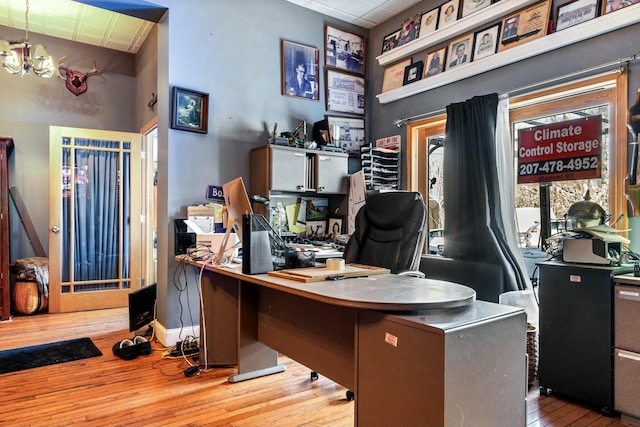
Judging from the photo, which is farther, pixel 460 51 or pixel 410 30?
pixel 410 30

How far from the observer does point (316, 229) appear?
164 inches

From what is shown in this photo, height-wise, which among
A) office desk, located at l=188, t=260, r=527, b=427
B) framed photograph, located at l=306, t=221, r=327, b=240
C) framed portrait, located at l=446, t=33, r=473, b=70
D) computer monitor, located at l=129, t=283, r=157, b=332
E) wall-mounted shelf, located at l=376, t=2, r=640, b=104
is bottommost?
computer monitor, located at l=129, t=283, r=157, b=332

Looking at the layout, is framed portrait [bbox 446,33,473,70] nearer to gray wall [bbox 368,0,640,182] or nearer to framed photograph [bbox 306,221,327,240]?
gray wall [bbox 368,0,640,182]

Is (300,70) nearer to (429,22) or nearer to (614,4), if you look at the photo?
(429,22)

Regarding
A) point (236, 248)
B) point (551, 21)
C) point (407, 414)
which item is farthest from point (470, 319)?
point (551, 21)

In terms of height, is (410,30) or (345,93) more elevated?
(410,30)

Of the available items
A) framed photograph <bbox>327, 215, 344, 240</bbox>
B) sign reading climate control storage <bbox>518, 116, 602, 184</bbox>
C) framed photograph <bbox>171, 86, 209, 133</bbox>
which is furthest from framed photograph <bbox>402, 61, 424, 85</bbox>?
framed photograph <bbox>171, 86, 209, 133</bbox>

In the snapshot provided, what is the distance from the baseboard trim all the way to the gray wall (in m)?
2.65

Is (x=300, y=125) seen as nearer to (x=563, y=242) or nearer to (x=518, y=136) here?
(x=518, y=136)

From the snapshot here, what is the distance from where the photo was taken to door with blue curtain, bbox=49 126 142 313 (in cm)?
461

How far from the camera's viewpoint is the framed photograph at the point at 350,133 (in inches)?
168

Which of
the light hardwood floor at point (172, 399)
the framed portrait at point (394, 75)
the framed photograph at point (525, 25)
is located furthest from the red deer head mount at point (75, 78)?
the framed photograph at point (525, 25)

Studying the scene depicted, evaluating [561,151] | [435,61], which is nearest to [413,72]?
[435,61]

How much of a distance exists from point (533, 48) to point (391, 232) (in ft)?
5.68
